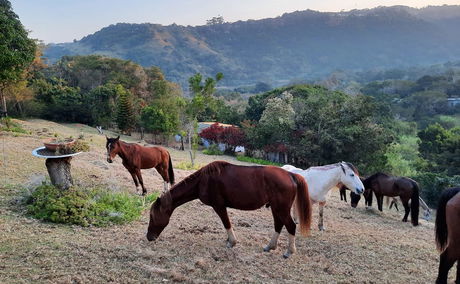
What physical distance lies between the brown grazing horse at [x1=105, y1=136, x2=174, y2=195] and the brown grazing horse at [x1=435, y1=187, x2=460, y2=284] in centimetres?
691

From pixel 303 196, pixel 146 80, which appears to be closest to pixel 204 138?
pixel 146 80

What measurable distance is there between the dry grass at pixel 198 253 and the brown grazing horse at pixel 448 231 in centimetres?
59

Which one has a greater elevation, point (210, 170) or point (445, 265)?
point (210, 170)

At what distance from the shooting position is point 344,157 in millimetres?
25016

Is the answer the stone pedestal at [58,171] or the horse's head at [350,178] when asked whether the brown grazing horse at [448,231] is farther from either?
the stone pedestal at [58,171]

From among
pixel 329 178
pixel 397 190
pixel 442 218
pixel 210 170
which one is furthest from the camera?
pixel 397 190

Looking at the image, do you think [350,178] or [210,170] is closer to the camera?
[210,170]

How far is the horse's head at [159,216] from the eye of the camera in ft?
20.0

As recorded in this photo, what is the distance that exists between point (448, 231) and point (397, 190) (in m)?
6.21

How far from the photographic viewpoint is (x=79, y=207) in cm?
703

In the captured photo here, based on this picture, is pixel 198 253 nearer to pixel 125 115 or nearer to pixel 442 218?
pixel 442 218

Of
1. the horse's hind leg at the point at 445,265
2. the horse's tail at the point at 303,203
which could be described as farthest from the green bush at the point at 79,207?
the horse's hind leg at the point at 445,265

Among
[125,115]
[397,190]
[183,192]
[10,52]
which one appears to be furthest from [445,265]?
[125,115]

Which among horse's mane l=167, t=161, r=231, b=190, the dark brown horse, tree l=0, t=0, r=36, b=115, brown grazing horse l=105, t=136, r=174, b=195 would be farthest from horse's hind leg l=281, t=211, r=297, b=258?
tree l=0, t=0, r=36, b=115
